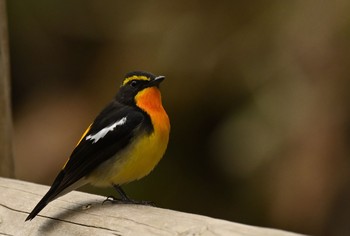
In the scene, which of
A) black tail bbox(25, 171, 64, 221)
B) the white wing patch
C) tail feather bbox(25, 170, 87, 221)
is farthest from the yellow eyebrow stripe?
black tail bbox(25, 171, 64, 221)

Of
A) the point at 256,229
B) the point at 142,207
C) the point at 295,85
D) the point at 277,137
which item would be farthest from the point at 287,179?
the point at 256,229

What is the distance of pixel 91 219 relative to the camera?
361cm

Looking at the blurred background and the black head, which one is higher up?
the black head

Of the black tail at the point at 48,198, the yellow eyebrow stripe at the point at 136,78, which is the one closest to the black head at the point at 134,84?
the yellow eyebrow stripe at the point at 136,78

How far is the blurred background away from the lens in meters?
6.79

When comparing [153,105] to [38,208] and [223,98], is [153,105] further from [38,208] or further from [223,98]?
[223,98]

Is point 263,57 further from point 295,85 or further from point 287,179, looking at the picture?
point 287,179

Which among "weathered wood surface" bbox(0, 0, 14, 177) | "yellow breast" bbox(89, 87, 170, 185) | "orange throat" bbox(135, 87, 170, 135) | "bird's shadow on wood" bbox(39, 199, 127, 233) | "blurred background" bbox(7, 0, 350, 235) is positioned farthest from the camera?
"blurred background" bbox(7, 0, 350, 235)

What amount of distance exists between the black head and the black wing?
12 cm

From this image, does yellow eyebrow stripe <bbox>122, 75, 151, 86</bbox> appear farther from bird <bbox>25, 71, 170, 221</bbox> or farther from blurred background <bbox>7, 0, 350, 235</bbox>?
blurred background <bbox>7, 0, 350, 235</bbox>

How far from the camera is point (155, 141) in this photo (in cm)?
421

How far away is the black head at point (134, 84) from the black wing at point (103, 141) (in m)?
0.12

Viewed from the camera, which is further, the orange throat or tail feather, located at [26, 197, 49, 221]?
the orange throat

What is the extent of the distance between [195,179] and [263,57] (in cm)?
122
